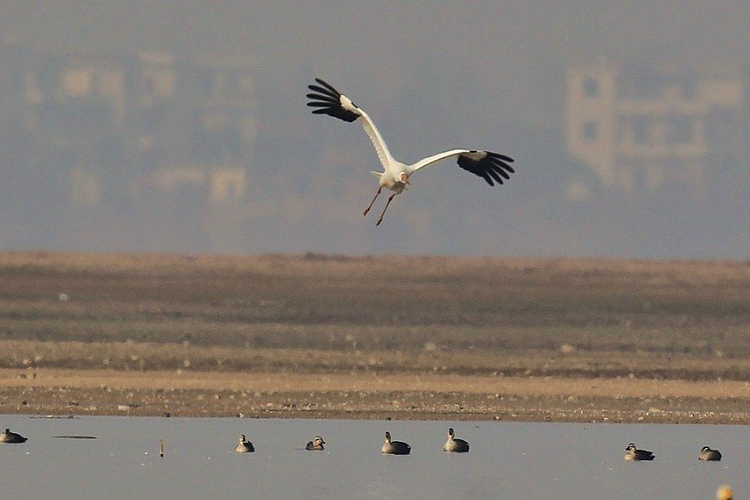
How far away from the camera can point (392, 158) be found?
27.0 metres

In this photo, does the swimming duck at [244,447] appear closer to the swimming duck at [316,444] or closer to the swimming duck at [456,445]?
the swimming duck at [316,444]

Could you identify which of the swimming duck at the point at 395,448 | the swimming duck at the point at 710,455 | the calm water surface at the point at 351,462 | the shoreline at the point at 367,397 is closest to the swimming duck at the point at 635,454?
the calm water surface at the point at 351,462

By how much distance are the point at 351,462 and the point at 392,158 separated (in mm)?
3608

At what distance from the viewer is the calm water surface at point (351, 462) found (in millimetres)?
24047

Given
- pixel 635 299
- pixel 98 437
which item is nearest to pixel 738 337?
pixel 635 299

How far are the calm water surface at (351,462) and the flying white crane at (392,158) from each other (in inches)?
122

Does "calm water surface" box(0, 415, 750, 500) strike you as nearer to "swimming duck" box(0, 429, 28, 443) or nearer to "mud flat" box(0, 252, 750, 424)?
"swimming duck" box(0, 429, 28, 443)

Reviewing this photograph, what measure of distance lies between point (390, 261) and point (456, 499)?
47566mm

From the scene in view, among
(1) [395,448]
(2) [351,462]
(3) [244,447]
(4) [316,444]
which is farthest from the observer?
(4) [316,444]

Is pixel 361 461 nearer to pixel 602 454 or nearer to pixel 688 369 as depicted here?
pixel 602 454

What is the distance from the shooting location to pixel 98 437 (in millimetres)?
27812

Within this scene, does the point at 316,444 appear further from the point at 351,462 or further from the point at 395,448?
the point at 395,448

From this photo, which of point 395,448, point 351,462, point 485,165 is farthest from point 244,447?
point 485,165

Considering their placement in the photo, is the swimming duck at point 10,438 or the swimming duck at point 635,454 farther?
the swimming duck at point 10,438
